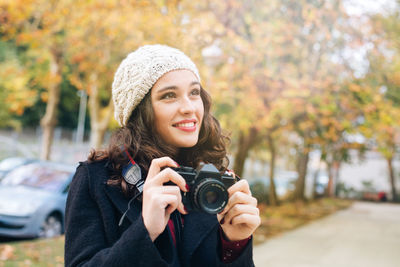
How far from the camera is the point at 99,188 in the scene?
55.9 inches

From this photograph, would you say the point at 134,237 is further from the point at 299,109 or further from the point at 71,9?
the point at 299,109

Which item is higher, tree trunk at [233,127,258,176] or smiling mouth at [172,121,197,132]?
smiling mouth at [172,121,197,132]

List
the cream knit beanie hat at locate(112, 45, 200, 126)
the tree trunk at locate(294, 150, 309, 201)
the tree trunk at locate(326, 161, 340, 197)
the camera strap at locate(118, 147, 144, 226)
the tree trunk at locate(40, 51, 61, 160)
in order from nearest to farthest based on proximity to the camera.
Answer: the camera strap at locate(118, 147, 144, 226) → the cream knit beanie hat at locate(112, 45, 200, 126) → the tree trunk at locate(40, 51, 61, 160) → the tree trunk at locate(294, 150, 309, 201) → the tree trunk at locate(326, 161, 340, 197)

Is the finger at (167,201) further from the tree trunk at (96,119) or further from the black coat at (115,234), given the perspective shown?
the tree trunk at (96,119)

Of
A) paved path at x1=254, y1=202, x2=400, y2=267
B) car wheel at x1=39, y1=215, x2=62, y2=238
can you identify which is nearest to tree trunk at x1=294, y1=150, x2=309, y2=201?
paved path at x1=254, y1=202, x2=400, y2=267

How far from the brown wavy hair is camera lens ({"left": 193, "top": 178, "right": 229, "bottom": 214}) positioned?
280 millimetres

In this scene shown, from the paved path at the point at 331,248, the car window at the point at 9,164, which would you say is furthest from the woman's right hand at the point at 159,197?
the car window at the point at 9,164

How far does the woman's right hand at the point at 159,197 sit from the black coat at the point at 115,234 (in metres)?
0.04

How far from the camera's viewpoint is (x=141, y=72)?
5.20ft

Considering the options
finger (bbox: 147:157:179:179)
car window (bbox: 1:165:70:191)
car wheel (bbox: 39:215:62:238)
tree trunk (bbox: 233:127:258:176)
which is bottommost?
car wheel (bbox: 39:215:62:238)

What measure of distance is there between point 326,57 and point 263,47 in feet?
7.58

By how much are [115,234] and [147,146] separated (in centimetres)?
38

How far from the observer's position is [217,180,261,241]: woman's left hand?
143cm

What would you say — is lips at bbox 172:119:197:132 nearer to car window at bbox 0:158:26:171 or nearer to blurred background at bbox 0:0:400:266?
blurred background at bbox 0:0:400:266
